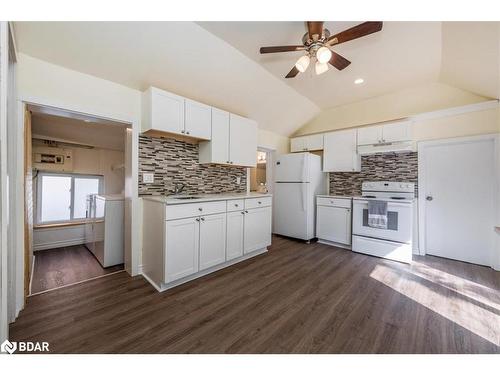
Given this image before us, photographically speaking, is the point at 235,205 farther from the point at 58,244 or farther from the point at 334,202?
the point at 58,244

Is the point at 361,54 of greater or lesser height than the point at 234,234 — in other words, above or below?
above

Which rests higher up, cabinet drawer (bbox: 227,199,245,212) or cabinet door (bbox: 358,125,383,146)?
cabinet door (bbox: 358,125,383,146)

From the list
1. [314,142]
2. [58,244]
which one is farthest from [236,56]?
[58,244]

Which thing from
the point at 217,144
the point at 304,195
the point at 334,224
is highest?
the point at 217,144

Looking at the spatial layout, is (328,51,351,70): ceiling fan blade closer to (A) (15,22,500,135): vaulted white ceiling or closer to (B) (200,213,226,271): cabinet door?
(A) (15,22,500,135): vaulted white ceiling

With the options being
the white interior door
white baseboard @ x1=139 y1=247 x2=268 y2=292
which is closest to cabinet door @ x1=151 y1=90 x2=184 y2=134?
white baseboard @ x1=139 y1=247 x2=268 y2=292

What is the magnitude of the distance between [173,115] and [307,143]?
2.89 metres

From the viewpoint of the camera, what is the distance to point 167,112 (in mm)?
2371

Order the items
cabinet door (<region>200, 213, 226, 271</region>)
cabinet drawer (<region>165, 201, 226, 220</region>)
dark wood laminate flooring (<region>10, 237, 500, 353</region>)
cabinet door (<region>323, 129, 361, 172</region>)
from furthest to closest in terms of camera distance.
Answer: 1. cabinet door (<region>323, 129, 361, 172</region>)
2. cabinet door (<region>200, 213, 226, 271</region>)
3. cabinet drawer (<region>165, 201, 226, 220</region>)
4. dark wood laminate flooring (<region>10, 237, 500, 353</region>)

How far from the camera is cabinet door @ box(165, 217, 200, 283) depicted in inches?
81.4

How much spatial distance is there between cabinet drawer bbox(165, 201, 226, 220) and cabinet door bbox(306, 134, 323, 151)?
2.57 meters
